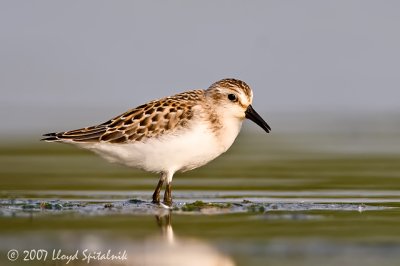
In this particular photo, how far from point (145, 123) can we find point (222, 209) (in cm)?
165

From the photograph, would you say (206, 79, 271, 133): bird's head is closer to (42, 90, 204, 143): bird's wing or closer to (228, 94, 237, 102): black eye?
(228, 94, 237, 102): black eye

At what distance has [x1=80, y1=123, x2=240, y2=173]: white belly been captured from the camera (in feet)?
47.6

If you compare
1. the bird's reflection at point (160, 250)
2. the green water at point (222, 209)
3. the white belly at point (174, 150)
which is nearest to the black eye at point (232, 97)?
the white belly at point (174, 150)

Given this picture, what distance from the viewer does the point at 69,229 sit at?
1208 cm

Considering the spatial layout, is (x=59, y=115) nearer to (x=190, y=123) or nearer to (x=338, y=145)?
(x=338, y=145)

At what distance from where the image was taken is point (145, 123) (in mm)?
14820

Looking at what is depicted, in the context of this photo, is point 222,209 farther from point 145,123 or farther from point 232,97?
point 232,97

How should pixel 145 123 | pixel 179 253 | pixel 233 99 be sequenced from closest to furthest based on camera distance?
1. pixel 179 253
2. pixel 145 123
3. pixel 233 99

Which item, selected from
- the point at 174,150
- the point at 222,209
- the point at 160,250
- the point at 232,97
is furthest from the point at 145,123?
the point at 160,250

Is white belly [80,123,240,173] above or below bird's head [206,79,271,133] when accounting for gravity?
below

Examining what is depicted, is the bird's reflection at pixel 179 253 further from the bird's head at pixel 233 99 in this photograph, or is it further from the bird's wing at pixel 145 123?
the bird's head at pixel 233 99

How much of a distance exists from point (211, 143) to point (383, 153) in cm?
765

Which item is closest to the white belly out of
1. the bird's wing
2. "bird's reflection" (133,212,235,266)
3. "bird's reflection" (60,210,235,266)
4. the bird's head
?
the bird's wing

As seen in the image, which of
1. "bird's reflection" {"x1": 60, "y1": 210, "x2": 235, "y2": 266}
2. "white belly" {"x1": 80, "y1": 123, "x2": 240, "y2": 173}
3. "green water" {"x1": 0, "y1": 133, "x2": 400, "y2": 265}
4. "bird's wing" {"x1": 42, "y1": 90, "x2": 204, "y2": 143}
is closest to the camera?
"bird's reflection" {"x1": 60, "y1": 210, "x2": 235, "y2": 266}
